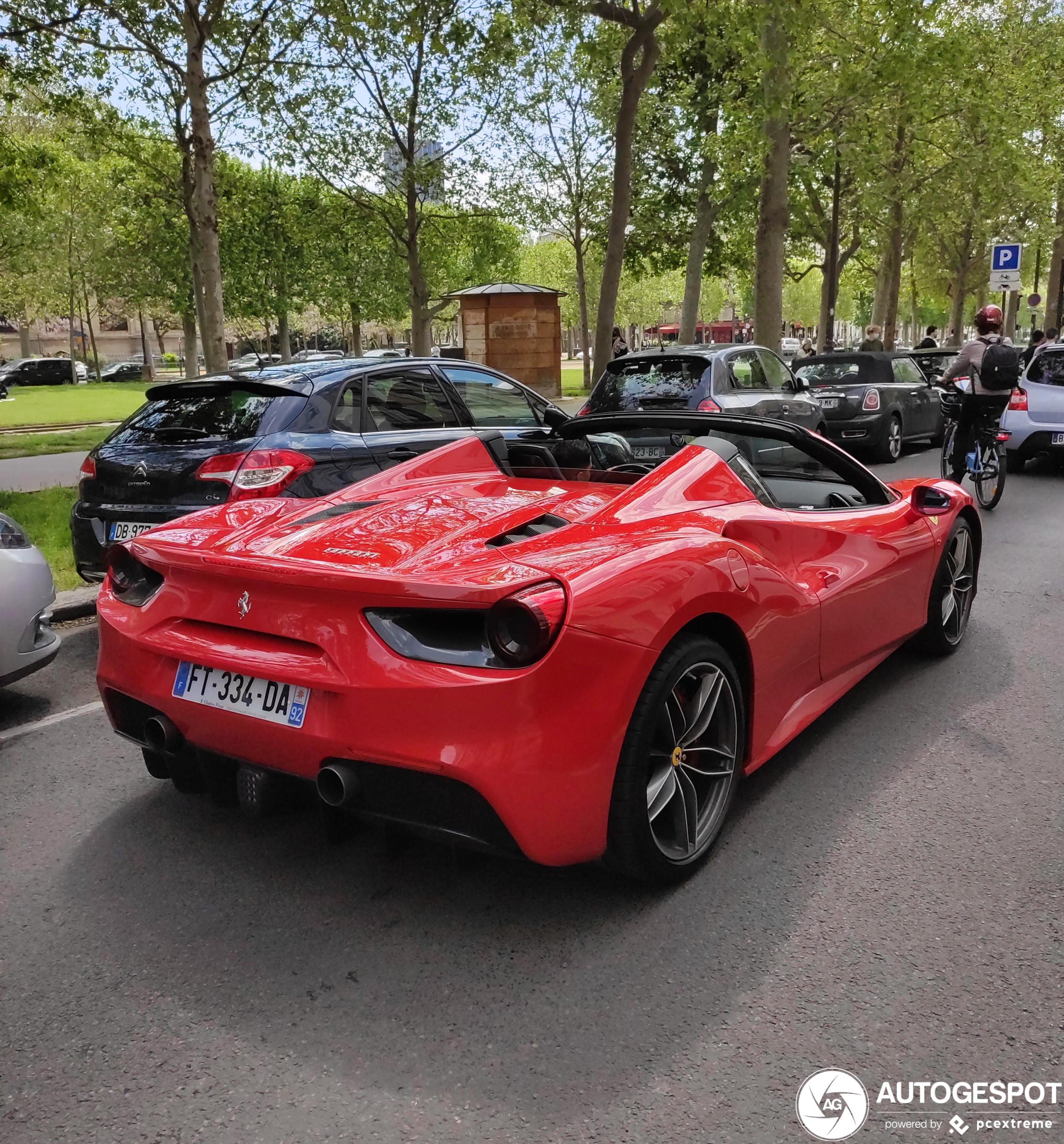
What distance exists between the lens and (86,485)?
21.3 ft

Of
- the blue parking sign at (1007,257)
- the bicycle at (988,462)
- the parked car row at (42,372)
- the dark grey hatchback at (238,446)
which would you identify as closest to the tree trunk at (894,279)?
the blue parking sign at (1007,257)

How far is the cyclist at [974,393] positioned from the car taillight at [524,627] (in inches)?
342

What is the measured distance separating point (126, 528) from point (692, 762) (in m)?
4.29

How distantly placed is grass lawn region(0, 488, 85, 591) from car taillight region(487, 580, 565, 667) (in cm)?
514

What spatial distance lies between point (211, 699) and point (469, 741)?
0.84 metres

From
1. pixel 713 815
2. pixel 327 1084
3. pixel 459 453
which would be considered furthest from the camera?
pixel 459 453

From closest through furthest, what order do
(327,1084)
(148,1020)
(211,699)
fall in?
(327,1084) < (148,1020) < (211,699)

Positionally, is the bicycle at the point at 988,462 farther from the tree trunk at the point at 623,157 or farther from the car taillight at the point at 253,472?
the car taillight at the point at 253,472

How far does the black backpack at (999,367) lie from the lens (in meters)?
10.0

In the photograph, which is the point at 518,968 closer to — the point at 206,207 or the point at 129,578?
the point at 129,578

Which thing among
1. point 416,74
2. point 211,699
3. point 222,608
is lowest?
→ point 211,699

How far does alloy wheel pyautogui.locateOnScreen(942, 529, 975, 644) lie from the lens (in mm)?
5172

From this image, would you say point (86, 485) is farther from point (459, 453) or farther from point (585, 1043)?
point (585, 1043)

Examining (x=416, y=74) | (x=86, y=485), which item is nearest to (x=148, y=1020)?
(x=86, y=485)
